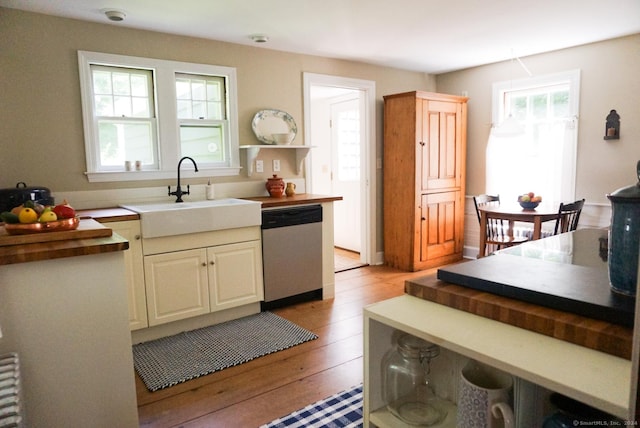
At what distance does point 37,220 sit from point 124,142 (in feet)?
5.48

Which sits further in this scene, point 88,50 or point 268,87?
point 268,87

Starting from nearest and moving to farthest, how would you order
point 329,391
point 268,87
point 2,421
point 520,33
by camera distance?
point 2,421 → point 329,391 → point 520,33 → point 268,87

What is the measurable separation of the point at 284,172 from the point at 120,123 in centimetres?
148

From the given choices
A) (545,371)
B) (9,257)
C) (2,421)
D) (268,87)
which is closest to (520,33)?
(268,87)

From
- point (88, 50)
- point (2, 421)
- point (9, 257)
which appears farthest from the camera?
point (88, 50)

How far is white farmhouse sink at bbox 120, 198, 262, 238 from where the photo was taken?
9.03ft

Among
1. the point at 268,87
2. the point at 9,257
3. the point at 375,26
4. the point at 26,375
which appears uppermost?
the point at 375,26

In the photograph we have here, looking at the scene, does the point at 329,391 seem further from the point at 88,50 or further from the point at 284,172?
the point at 88,50

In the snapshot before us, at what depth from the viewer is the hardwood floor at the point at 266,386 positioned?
2062 mm

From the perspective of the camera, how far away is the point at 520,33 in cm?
358

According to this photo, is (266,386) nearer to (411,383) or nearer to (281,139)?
(411,383)

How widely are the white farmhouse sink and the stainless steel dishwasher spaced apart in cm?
18

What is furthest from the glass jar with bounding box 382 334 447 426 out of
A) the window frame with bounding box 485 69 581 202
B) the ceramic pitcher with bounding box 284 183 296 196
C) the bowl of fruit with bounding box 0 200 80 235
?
the window frame with bounding box 485 69 581 202

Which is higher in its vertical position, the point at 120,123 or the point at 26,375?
the point at 120,123
